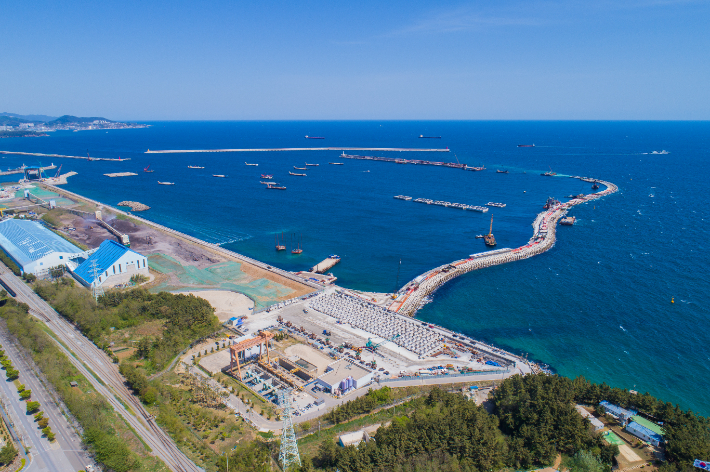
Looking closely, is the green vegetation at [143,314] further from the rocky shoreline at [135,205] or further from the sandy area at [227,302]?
the rocky shoreline at [135,205]

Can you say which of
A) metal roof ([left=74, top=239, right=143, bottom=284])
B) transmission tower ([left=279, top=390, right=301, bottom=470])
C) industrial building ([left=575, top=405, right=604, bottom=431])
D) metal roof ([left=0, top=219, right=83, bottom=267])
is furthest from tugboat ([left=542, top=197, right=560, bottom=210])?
metal roof ([left=0, top=219, right=83, bottom=267])

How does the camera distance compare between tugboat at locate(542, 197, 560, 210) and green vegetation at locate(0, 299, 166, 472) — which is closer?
green vegetation at locate(0, 299, 166, 472)

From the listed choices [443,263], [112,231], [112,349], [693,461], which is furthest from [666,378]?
[112,231]

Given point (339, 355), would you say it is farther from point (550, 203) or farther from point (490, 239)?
point (550, 203)

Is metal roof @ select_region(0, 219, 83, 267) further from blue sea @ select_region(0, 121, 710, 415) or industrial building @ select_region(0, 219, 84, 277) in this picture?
Result: blue sea @ select_region(0, 121, 710, 415)

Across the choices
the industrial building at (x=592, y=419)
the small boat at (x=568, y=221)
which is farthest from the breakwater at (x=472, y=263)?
the industrial building at (x=592, y=419)

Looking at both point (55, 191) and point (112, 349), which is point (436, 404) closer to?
point (112, 349)
